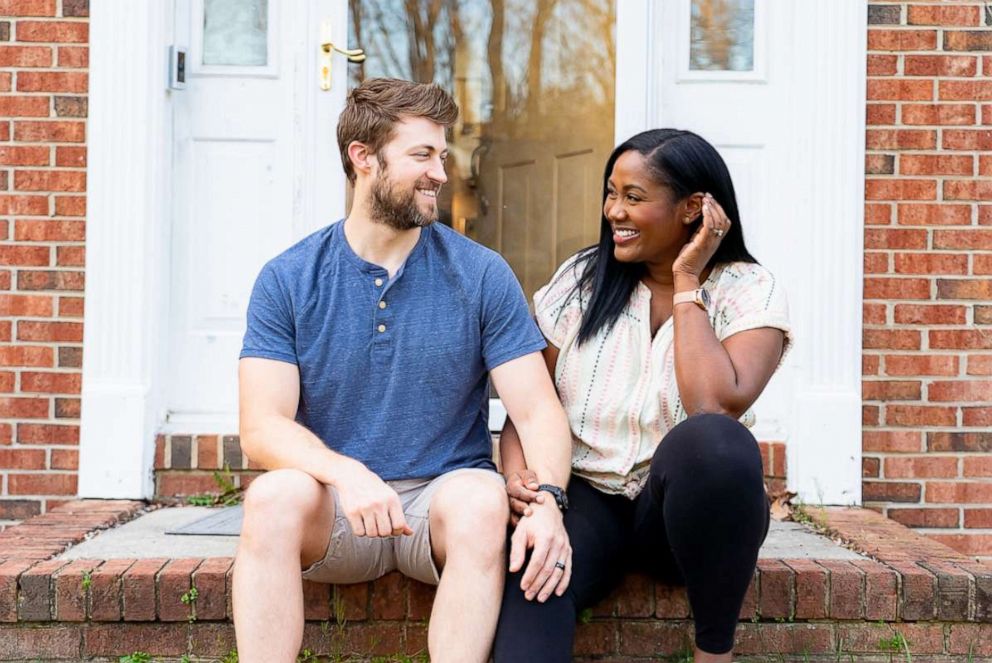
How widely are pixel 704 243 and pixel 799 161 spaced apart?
1283 mm

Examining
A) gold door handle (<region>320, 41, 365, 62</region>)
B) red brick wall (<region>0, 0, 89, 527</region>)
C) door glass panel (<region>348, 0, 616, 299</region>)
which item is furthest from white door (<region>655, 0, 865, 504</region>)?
red brick wall (<region>0, 0, 89, 527</region>)

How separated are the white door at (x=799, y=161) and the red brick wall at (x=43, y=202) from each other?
6.06ft

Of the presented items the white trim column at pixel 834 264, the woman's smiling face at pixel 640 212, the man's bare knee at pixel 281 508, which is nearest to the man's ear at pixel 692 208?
the woman's smiling face at pixel 640 212

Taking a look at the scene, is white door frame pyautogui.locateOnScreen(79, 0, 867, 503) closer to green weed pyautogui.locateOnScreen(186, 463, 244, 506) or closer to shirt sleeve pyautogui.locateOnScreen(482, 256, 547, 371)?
green weed pyautogui.locateOnScreen(186, 463, 244, 506)

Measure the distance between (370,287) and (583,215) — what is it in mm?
1612

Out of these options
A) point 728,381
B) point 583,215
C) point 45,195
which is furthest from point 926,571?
point 45,195

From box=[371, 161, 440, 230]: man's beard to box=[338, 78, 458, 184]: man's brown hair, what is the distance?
7 centimetres

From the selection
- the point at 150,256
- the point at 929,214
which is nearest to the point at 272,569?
the point at 150,256

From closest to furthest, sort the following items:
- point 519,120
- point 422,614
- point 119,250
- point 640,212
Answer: point 640,212 < point 422,614 < point 119,250 < point 519,120

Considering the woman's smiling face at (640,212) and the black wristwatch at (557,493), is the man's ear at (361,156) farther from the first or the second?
the black wristwatch at (557,493)

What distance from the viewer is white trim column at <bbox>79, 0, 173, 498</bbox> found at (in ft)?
11.2

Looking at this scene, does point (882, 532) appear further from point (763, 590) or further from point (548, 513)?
point (548, 513)

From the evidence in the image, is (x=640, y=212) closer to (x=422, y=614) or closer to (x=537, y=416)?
(x=537, y=416)

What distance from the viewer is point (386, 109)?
2379 mm
